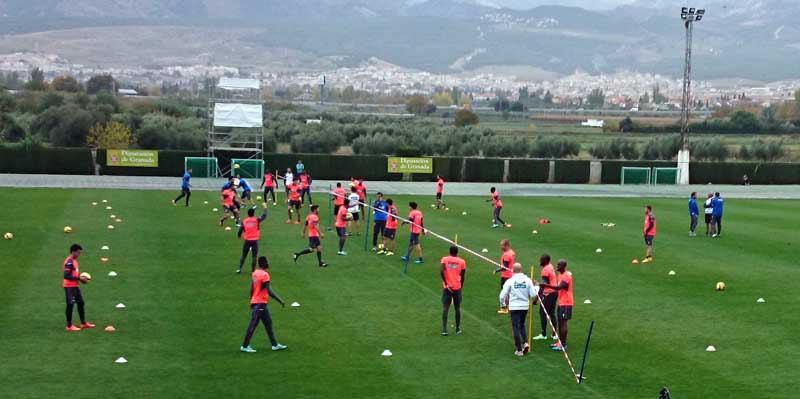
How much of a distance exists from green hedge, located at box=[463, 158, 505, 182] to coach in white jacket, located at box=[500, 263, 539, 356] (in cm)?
5380

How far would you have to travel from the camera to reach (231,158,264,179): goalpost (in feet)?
218

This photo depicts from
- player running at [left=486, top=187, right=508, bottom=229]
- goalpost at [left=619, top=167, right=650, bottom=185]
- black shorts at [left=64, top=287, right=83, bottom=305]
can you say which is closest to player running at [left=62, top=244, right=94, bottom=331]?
black shorts at [left=64, top=287, right=83, bottom=305]

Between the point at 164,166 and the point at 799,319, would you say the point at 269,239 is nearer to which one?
the point at 799,319

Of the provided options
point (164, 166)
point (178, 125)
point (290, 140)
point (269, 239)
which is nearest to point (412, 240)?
point (269, 239)

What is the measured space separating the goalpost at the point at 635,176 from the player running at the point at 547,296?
54.5 metres

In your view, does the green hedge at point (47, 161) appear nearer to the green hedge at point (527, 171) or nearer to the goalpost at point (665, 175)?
the green hedge at point (527, 171)

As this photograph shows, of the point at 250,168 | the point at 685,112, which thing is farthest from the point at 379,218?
the point at 685,112

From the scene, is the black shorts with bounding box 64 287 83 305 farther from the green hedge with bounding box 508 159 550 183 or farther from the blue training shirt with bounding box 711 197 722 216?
the green hedge with bounding box 508 159 550 183

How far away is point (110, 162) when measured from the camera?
222 feet

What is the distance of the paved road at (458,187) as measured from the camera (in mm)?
59531

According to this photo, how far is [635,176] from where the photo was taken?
245 feet

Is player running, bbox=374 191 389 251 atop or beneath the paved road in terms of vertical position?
atop

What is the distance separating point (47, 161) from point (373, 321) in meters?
50.3

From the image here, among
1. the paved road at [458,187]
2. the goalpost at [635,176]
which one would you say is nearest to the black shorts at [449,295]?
the paved road at [458,187]
